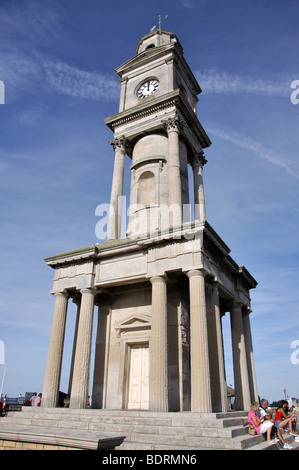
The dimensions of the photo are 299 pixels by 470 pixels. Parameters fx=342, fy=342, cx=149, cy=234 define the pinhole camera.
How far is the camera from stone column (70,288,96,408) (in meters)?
15.6

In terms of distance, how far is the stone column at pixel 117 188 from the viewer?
2070 cm

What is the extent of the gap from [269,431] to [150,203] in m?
13.5

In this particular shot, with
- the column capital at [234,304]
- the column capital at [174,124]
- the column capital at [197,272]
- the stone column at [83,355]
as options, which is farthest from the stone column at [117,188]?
the column capital at [234,304]

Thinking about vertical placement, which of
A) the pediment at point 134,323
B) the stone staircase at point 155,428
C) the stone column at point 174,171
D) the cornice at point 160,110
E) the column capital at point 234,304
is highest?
the cornice at point 160,110

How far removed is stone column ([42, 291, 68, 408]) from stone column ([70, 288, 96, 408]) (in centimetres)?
127

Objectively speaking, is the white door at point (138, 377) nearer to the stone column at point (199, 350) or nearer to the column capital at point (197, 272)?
the stone column at point (199, 350)

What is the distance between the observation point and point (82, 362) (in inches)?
637

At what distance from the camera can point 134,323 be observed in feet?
57.5

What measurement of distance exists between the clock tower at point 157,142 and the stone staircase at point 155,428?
9.54 meters

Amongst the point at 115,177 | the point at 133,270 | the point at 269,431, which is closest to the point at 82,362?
the point at 133,270

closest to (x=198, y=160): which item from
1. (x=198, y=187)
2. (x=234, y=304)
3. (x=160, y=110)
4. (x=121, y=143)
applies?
(x=198, y=187)

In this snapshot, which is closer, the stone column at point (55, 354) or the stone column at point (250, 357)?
the stone column at point (55, 354)
